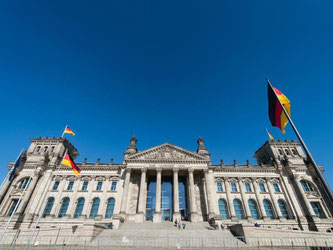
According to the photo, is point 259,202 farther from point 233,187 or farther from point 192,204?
point 192,204

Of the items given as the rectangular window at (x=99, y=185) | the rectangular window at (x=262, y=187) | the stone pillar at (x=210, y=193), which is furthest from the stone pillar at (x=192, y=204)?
the rectangular window at (x=99, y=185)

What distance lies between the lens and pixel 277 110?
1001 centimetres

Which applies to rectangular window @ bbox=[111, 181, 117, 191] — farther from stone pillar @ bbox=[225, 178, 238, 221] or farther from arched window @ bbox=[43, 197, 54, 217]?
stone pillar @ bbox=[225, 178, 238, 221]

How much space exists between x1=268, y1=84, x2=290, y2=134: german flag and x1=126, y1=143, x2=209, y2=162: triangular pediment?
905 inches

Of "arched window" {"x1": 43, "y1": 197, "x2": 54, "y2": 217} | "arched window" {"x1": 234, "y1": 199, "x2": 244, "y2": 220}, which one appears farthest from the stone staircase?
"arched window" {"x1": 43, "y1": 197, "x2": 54, "y2": 217}

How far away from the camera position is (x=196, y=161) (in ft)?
107

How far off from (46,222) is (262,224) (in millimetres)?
38227

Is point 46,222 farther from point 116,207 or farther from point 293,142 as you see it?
point 293,142

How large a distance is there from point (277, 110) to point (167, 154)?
2628 cm

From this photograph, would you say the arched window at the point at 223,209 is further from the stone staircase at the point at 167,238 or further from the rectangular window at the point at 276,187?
the rectangular window at the point at 276,187

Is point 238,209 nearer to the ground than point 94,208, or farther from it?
farther from it

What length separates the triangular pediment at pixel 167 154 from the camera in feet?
108

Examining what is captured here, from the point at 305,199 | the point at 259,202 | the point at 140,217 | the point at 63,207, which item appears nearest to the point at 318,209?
the point at 305,199

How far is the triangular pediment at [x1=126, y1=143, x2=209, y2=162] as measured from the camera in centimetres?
3280
